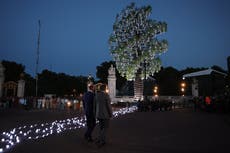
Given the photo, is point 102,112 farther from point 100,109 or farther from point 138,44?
point 138,44

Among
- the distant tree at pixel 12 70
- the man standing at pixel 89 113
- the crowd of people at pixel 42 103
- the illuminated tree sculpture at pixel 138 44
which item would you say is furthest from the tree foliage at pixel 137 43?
the distant tree at pixel 12 70

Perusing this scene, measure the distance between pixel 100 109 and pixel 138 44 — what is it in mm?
26720

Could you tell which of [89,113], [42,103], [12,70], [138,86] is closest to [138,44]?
[138,86]

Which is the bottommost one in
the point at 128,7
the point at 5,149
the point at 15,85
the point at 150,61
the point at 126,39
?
the point at 5,149

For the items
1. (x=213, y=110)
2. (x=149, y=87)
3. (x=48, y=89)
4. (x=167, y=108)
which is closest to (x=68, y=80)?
(x=48, y=89)

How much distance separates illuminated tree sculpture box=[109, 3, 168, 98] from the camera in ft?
111

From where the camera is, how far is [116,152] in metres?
6.85

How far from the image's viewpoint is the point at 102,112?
789 cm

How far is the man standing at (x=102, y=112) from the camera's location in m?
7.83

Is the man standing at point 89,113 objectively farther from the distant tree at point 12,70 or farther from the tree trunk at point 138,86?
the distant tree at point 12,70

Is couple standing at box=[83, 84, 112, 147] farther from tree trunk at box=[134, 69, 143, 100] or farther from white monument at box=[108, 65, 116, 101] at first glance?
tree trunk at box=[134, 69, 143, 100]

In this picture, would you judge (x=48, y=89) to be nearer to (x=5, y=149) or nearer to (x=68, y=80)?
(x=68, y=80)

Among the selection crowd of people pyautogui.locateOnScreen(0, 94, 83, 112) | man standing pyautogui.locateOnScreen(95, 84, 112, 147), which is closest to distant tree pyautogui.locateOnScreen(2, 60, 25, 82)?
crowd of people pyautogui.locateOnScreen(0, 94, 83, 112)

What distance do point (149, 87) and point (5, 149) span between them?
45.8 metres
